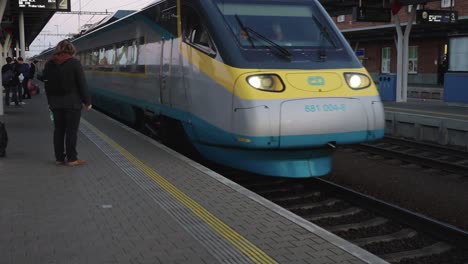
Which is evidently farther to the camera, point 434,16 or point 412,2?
point 434,16

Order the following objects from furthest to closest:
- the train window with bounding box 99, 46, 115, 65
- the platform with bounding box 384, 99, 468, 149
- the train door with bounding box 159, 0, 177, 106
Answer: the train window with bounding box 99, 46, 115, 65 < the platform with bounding box 384, 99, 468, 149 < the train door with bounding box 159, 0, 177, 106

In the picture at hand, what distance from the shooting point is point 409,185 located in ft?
25.7

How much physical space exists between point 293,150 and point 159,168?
1.74 m

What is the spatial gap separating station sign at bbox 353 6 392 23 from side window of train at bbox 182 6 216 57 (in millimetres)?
12669

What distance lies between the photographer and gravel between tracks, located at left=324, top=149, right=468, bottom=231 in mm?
6555

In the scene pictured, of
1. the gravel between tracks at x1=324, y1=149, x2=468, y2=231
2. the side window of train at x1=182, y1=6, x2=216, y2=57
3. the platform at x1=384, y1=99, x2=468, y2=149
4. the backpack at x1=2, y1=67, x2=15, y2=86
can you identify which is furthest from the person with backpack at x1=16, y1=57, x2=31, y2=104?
the platform at x1=384, y1=99, x2=468, y2=149

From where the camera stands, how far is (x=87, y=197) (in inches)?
214

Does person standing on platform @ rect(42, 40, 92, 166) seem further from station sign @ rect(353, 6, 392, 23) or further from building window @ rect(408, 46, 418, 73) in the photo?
building window @ rect(408, 46, 418, 73)

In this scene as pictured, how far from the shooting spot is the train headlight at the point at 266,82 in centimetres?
609

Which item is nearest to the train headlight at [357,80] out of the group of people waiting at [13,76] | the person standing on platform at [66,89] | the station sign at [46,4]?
the person standing on platform at [66,89]

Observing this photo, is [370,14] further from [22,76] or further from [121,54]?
[22,76]

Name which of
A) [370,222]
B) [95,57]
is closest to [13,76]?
[95,57]

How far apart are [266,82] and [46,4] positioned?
68.0ft

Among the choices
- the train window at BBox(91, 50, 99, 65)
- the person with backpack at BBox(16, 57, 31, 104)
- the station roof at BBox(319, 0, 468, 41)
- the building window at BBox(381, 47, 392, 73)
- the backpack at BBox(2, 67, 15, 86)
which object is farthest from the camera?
the building window at BBox(381, 47, 392, 73)
